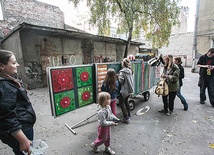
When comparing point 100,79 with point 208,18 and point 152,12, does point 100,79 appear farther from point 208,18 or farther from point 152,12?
point 208,18

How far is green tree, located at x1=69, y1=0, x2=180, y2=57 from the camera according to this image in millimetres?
8709

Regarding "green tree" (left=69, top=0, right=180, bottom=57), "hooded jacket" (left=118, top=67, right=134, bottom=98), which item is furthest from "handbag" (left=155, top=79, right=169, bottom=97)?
"green tree" (left=69, top=0, right=180, bottom=57)

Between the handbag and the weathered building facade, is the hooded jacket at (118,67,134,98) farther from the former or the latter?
the weathered building facade

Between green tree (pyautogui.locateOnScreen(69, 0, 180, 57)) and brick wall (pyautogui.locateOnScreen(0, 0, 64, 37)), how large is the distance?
6.62m

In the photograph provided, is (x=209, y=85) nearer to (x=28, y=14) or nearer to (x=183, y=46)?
(x=28, y=14)

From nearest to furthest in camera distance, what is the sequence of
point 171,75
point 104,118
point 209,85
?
point 104,118, point 171,75, point 209,85

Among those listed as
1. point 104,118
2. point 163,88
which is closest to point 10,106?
point 104,118

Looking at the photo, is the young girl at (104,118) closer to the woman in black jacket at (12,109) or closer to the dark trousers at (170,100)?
the woman in black jacket at (12,109)

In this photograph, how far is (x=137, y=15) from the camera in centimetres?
929

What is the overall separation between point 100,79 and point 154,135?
1.89m

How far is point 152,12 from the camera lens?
916 cm

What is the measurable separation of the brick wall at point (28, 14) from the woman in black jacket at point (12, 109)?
1218cm

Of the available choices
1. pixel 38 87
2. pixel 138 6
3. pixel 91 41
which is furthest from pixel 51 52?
pixel 138 6

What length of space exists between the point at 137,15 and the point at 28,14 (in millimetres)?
10686
